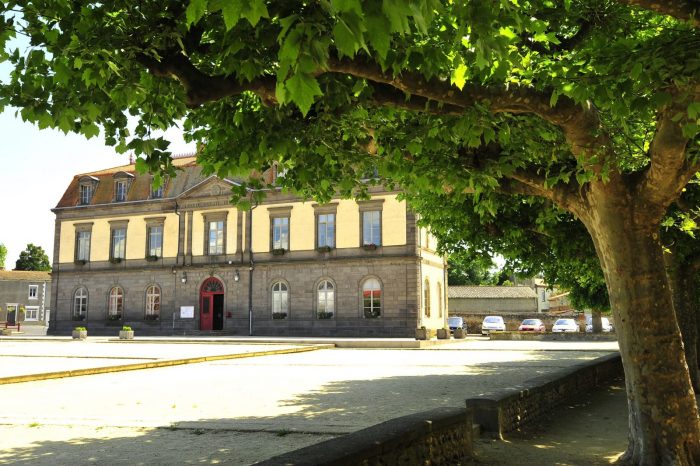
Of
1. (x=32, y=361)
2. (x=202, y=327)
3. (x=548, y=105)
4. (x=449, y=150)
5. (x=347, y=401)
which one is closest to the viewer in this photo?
(x=548, y=105)

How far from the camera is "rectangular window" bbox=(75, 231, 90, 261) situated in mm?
44497

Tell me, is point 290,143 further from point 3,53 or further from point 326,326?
point 326,326

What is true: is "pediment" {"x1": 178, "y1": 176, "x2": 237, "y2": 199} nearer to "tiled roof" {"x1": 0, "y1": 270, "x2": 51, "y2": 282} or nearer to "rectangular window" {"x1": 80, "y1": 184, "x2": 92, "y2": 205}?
"rectangular window" {"x1": 80, "y1": 184, "x2": 92, "y2": 205}

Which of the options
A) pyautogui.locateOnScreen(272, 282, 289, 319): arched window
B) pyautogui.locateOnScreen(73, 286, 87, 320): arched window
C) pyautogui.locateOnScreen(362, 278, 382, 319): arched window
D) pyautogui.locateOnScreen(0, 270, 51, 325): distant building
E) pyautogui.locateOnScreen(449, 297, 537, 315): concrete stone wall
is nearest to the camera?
pyautogui.locateOnScreen(362, 278, 382, 319): arched window

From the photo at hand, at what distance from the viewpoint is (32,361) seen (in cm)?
1889

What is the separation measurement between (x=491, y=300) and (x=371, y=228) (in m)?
32.6

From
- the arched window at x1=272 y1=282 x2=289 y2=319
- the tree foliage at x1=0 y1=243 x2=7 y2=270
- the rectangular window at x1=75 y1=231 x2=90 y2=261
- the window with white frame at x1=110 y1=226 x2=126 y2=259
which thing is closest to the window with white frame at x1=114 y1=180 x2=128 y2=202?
the window with white frame at x1=110 y1=226 x2=126 y2=259

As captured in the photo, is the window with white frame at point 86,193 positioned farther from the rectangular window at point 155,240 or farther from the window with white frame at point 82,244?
the rectangular window at point 155,240

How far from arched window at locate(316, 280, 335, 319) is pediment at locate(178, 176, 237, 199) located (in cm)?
876

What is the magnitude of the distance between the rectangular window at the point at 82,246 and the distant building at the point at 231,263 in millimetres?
70

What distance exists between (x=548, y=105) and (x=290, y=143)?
8.09 feet

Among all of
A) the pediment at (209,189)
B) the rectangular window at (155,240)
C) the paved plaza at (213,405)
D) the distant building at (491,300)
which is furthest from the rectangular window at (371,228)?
the distant building at (491,300)

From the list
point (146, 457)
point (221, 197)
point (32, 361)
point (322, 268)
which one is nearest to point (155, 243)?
point (221, 197)

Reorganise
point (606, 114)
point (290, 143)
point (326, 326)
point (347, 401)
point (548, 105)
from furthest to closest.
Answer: point (326, 326), point (347, 401), point (606, 114), point (290, 143), point (548, 105)
